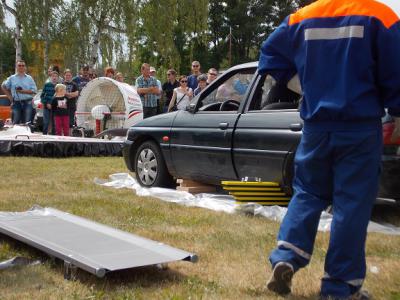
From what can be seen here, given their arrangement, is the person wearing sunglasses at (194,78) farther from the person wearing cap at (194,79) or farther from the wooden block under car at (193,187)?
the wooden block under car at (193,187)

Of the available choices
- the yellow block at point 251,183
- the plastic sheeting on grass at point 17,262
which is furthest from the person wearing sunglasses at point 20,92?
the plastic sheeting on grass at point 17,262

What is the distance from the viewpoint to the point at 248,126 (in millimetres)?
6418

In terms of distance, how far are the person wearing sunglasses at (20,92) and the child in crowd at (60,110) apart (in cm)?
93

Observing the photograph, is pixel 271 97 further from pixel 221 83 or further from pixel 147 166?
pixel 147 166

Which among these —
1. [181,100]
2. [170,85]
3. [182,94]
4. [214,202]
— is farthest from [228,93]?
[170,85]

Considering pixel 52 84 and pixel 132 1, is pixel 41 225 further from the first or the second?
pixel 132 1

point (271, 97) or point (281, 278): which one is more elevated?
point (271, 97)

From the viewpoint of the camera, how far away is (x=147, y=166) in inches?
315

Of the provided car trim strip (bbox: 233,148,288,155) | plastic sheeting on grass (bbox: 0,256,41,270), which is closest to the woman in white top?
car trim strip (bbox: 233,148,288,155)

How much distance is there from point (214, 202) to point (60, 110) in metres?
8.66

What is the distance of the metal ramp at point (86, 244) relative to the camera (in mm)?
3779

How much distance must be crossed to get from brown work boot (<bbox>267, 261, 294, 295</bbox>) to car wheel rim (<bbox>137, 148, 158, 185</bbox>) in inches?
175

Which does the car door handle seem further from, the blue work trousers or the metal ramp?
the blue work trousers

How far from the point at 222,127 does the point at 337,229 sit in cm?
349
